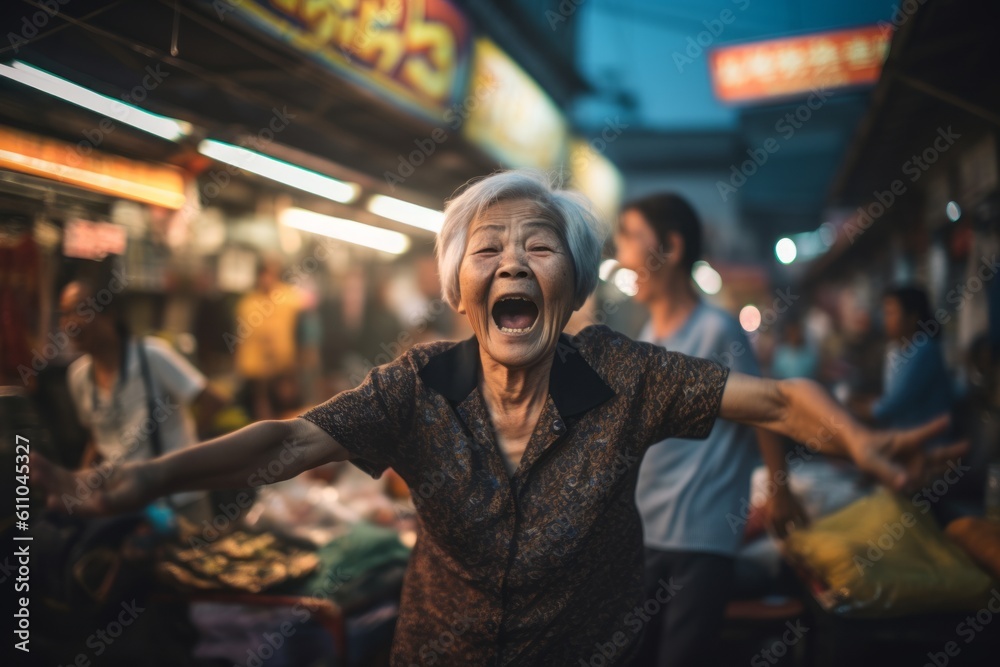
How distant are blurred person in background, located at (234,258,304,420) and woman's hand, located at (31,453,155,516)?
6.41 m

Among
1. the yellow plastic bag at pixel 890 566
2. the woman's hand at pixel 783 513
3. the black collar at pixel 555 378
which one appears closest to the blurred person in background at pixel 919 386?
the yellow plastic bag at pixel 890 566

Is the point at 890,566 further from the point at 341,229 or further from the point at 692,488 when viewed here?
the point at 341,229

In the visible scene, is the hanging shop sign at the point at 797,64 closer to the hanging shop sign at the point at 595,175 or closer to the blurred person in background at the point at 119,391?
the hanging shop sign at the point at 595,175

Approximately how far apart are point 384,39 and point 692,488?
4318mm

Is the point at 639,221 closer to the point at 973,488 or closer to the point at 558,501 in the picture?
the point at 558,501

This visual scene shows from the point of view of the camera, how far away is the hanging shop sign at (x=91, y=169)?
12.3 ft

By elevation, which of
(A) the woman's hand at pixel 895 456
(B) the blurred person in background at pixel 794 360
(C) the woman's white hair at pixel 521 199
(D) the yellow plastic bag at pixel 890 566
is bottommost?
(D) the yellow plastic bag at pixel 890 566

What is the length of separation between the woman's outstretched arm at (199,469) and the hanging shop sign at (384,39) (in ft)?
9.30

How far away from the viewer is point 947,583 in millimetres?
2723

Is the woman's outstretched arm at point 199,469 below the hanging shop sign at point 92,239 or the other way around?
below

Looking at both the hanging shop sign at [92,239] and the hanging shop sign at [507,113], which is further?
the hanging shop sign at [507,113]

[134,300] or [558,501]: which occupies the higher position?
[134,300]

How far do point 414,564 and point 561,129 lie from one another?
10.4m

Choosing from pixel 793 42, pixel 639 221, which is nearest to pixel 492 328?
pixel 639 221
